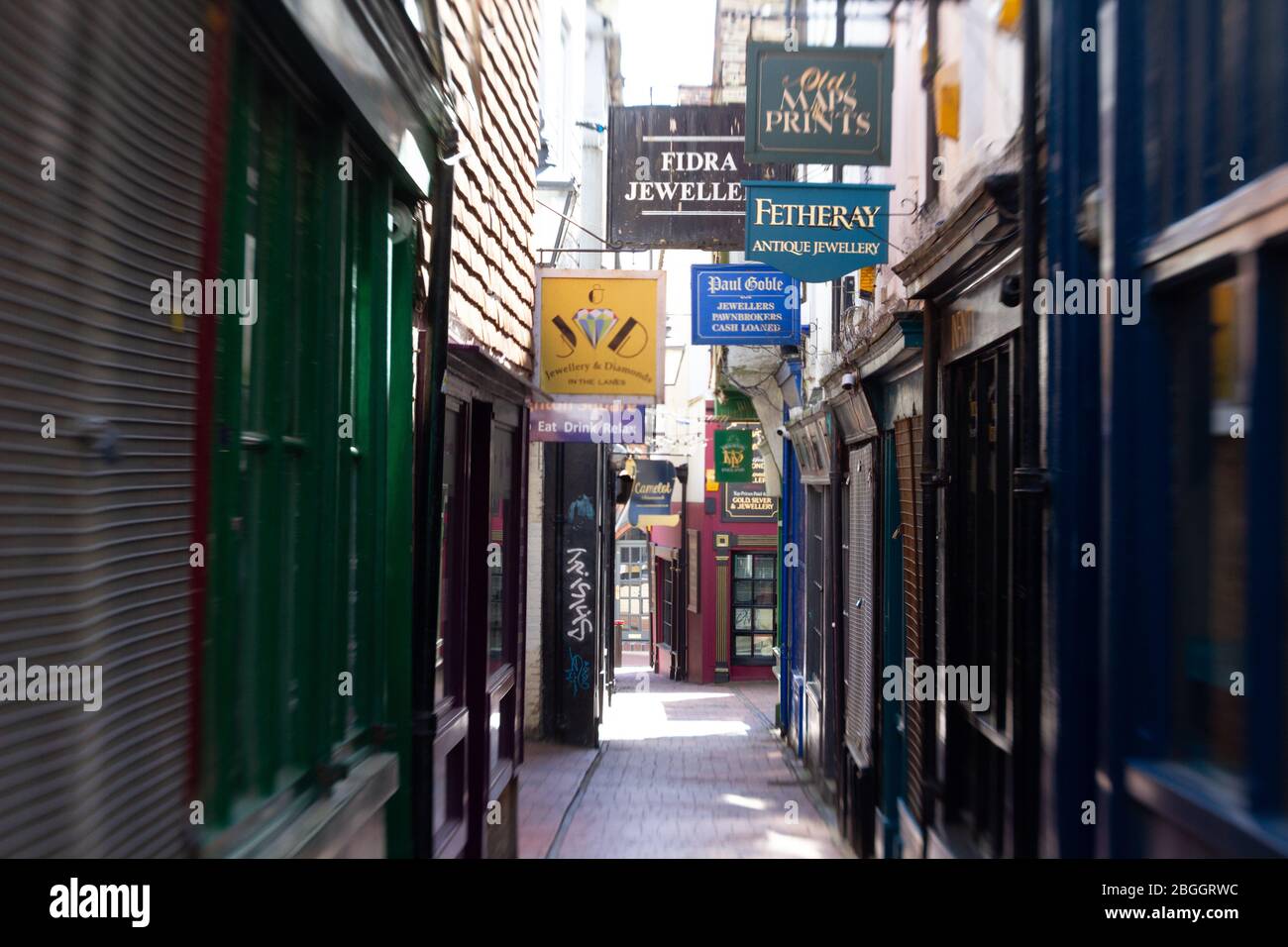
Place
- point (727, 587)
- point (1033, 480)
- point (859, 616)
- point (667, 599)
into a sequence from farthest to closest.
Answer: point (667, 599) → point (727, 587) → point (859, 616) → point (1033, 480)

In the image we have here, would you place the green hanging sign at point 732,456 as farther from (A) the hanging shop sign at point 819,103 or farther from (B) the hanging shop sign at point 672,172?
(A) the hanging shop sign at point 819,103

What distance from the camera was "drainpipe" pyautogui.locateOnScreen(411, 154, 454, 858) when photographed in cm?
438

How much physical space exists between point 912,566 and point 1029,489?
2584mm

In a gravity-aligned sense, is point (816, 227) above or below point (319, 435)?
above

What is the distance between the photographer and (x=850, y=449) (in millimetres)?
9422

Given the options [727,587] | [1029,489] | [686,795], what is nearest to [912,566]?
[1029,489]

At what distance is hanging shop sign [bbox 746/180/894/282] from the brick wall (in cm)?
154

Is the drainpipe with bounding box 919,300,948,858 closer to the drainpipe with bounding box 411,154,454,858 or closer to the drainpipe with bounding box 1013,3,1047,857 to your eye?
the drainpipe with bounding box 1013,3,1047,857

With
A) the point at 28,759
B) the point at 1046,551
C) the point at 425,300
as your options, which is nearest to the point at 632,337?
the point at 425,300

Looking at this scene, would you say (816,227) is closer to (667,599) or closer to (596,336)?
(596,336)

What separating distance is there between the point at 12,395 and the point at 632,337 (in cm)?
632

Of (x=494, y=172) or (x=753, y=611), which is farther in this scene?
(x=753, y=611)

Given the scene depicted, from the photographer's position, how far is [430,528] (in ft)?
14.4

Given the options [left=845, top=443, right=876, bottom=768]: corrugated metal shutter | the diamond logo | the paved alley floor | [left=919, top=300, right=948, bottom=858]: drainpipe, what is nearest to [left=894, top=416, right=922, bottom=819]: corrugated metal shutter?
[left=919, top=300, right=948, bottom=858]: drainpipe
